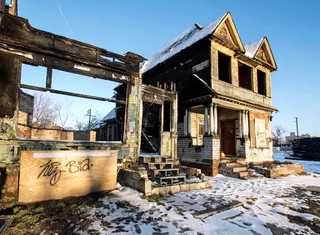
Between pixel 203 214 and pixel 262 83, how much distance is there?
14.1 m

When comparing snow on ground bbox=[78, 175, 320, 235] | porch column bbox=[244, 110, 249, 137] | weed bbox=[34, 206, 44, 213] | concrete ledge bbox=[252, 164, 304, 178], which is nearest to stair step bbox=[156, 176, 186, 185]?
snow on ground bbox=[78, 175, 320, 235]

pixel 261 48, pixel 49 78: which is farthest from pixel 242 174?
pixel 261 48

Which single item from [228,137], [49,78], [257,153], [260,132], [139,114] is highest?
[49,78]

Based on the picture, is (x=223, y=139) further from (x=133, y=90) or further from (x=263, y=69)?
(x=133, y=90)

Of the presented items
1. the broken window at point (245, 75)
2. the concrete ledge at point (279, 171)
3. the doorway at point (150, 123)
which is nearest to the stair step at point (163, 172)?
the concrete ledge at point (279, 171)

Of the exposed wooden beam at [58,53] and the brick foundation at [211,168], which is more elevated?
the exposed wooden beam at [58,53]

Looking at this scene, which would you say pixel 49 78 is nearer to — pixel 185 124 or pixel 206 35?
pixel 185 124

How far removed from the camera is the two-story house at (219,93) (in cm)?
1101

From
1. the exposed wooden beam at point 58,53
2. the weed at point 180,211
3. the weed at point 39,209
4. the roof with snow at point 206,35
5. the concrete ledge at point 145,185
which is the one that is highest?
the roof with snow at point 206,35

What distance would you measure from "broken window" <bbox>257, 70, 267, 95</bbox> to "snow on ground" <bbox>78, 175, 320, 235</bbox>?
1034cm

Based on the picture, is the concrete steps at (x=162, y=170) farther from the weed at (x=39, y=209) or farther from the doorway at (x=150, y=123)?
the doorway at (x=150, y=123)

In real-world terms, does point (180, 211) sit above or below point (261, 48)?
below

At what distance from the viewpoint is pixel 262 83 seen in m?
15.3

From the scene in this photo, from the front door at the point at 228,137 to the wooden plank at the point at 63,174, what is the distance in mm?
9801
